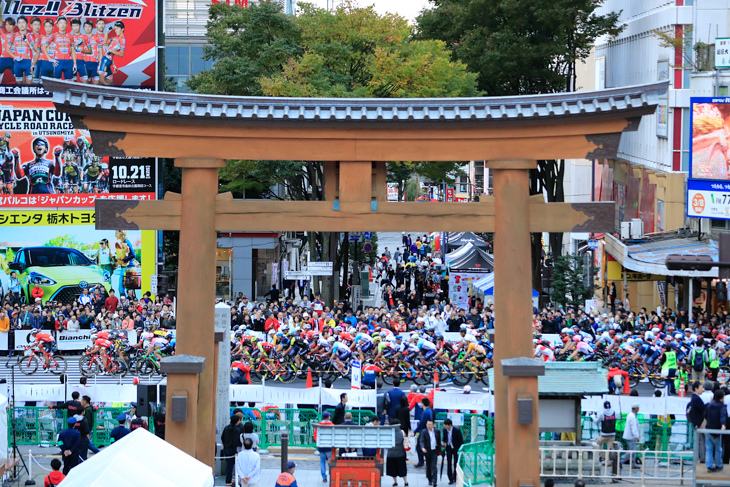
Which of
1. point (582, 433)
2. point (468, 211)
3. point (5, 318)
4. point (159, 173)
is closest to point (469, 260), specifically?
point (159, 173)

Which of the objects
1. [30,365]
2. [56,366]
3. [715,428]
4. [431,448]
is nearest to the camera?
[715,428]

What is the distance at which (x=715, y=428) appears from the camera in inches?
656

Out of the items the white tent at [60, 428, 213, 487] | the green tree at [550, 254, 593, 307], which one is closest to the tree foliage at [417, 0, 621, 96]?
the green tree at [550, 254, 593, 307]

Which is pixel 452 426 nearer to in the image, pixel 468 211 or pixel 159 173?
pixel 468 211

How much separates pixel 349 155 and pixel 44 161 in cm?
2789

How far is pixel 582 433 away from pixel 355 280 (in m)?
25.2

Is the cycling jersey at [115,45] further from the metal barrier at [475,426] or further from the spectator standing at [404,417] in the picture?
the metal barrier at [475,426]

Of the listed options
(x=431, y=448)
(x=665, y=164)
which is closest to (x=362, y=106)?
(x=431, y=448)

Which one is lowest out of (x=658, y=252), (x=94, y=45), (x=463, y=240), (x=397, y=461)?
(x=397, y=461)

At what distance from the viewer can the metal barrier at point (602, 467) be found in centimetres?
1803

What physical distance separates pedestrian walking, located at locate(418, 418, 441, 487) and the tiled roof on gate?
18.4 feet

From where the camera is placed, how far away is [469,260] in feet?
133

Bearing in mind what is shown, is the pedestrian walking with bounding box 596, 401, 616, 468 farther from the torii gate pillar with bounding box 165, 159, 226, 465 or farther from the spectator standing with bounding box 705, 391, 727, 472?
the torii gate pillar with bounding box 165, 159, 226, 465

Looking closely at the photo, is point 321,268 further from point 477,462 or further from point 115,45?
point 477,462
